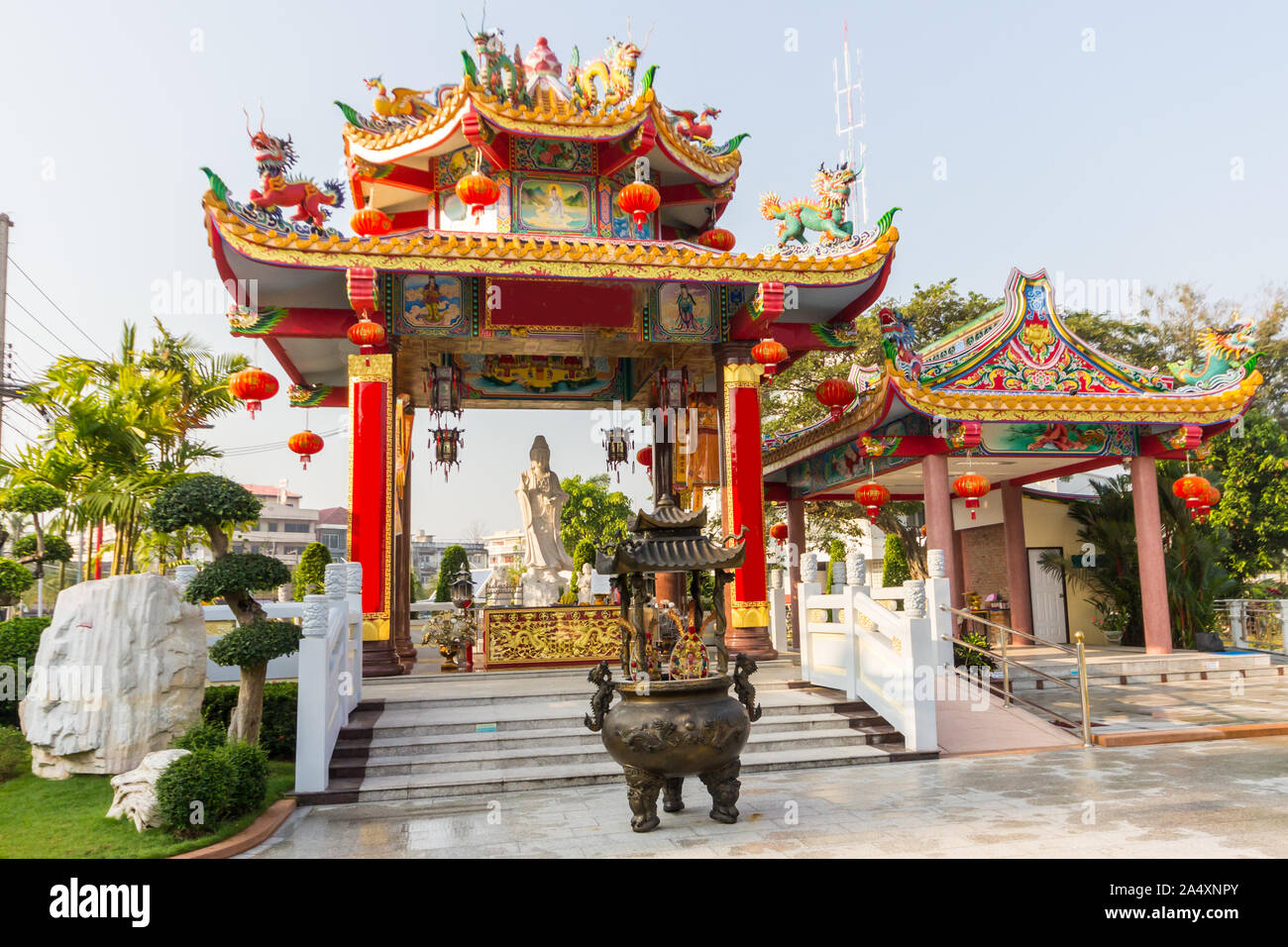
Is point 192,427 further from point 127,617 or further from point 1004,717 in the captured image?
point 1004,717

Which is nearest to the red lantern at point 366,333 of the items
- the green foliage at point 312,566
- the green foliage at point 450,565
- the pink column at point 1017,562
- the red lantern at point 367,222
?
the red lantern at point 367,222

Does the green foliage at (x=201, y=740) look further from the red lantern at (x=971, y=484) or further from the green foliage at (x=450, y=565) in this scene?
the green foliage at (x=450, y=565)

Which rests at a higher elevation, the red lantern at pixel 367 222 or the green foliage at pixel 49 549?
the red lantern at pixel 367 222

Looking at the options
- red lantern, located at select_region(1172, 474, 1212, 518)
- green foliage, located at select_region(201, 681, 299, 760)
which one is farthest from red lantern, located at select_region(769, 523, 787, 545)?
green foliage, located at select_region(201, 681, 299, 760)

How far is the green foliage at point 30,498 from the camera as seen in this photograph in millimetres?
9336

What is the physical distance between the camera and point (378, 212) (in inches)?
465

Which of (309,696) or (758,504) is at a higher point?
(758,504)

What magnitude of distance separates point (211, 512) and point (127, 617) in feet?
3.48

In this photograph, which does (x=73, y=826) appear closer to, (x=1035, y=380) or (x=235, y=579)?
(x=235, y=579)

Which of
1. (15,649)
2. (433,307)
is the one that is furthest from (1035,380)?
(15,649)

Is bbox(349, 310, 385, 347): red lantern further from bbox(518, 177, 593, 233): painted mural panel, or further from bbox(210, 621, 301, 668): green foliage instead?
bbox(210, 621, 301, 668): green foliage

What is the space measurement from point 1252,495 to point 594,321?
15897 mm

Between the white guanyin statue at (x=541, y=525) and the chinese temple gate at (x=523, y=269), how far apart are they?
2073 mm

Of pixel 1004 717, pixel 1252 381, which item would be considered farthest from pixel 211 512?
pixel 1252 381
